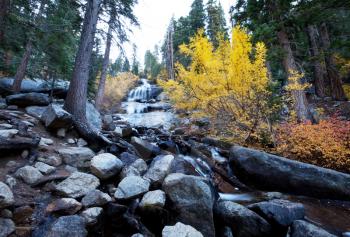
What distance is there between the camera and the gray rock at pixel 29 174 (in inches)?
162

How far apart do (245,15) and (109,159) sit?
1060 centimetres

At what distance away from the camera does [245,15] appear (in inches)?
480

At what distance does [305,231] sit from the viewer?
427 cm

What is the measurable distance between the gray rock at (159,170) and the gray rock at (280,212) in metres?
2.01

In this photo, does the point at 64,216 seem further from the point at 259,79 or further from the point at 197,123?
the point at 197,123

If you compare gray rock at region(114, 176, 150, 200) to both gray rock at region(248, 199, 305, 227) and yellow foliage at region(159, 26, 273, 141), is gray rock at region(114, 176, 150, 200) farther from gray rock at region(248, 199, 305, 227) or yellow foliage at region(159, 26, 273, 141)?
yellow foliage at region(159, 26, 273, 141)

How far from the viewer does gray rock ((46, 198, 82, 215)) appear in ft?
11.9

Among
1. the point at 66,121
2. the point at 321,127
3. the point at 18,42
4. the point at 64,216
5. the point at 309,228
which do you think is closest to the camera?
the point at 64,216

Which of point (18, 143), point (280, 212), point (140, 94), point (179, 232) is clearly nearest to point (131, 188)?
point (179, 232)

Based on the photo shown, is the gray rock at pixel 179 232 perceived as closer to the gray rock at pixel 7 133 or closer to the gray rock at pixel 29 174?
the gray rock at pixel 29 174

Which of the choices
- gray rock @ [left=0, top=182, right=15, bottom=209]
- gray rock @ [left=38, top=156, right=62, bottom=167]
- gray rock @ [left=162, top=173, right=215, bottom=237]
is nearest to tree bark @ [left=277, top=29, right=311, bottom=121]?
gray rock @ [left=162, top=173, right=215, bottom=237]

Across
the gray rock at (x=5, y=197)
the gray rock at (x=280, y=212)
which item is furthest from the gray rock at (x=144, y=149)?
the gray rock at (x=5, y=197)

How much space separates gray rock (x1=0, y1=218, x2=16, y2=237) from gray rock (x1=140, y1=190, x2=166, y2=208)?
1965mm

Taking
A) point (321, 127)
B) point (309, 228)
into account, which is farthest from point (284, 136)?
point (309, 228)
